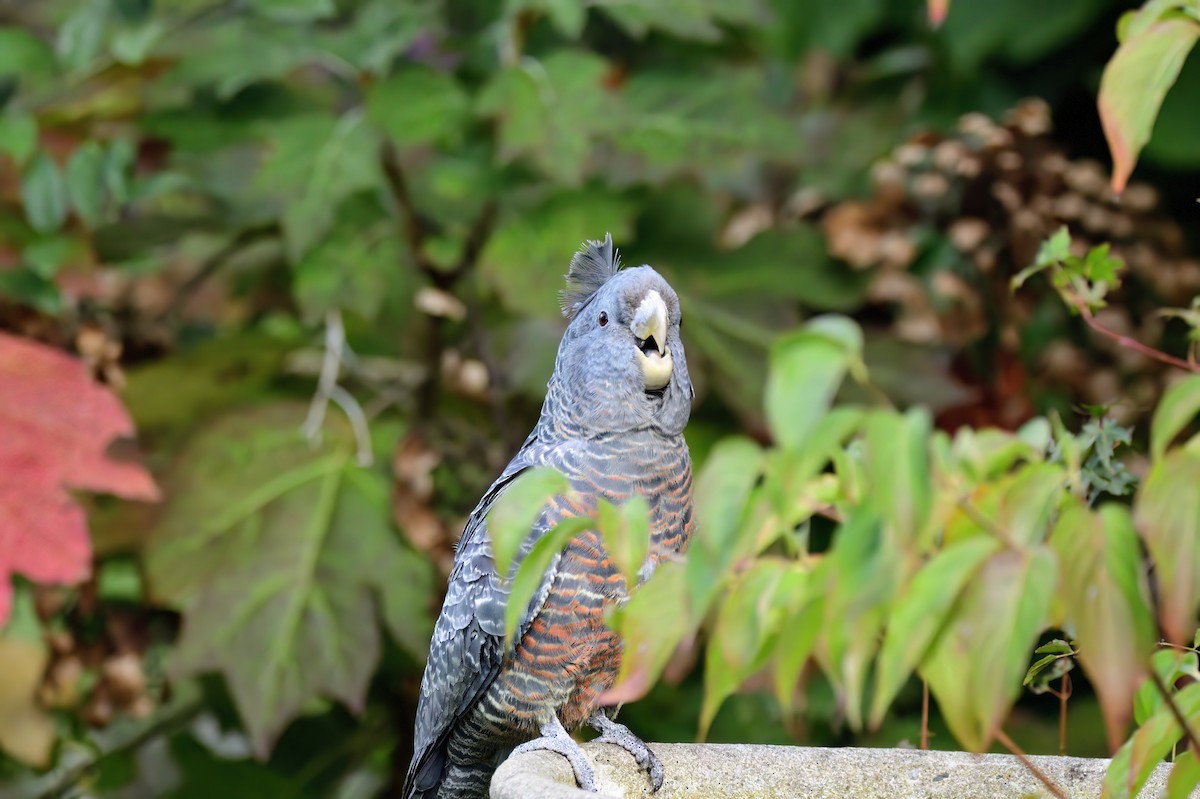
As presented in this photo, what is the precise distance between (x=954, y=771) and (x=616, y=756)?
1.31 feet

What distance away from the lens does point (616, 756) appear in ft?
4.90

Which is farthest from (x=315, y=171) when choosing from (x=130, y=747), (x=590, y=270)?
(x=130, y=747)

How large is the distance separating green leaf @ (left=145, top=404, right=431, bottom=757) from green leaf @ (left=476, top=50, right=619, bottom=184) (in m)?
0.64

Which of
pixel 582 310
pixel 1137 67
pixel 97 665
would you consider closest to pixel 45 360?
pixel 97 665

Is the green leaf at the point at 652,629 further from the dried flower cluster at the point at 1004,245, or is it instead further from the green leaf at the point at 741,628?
the dried flower cluster at the point at 1004,245

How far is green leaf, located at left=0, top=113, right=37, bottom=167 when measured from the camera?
2266 millimetres

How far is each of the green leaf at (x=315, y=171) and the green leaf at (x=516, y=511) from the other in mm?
1520

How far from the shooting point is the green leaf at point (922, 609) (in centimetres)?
71

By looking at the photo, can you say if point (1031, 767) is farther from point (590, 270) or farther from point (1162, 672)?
point (590, 270)

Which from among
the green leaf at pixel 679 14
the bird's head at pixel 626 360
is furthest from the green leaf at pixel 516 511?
the green leaf at pixel 679 14

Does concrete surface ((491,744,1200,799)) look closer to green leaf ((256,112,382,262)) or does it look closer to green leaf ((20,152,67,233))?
green leaf ((256,112,382,262))

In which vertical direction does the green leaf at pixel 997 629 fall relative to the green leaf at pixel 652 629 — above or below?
above

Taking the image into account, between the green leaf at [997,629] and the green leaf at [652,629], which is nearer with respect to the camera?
the green leaf at [997,629]

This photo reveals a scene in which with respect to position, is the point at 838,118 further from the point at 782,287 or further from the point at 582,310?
the point at 582,310
